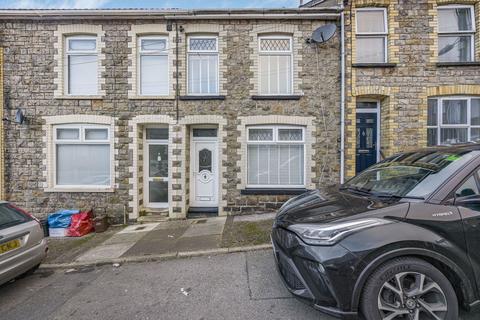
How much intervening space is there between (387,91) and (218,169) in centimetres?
505

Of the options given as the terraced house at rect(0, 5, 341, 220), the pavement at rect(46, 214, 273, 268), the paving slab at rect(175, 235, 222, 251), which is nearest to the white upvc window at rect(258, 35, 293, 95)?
the terraced house at rect(0, 5, 341, 220)

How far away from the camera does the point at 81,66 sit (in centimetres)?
697

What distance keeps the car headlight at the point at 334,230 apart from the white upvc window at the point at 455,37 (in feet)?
22.9

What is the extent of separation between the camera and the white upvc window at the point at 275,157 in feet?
22.5

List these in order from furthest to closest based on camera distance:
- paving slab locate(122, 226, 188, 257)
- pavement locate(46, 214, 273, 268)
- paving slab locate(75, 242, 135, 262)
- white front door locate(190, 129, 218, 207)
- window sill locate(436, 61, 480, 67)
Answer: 1. white front door locate(190, 129, 218, 207)
2. window sill locate(436, 61, 480, 67)
3. paving slab locate(122, 226, 188, 257)
4. paving slab locate(75, 242, 135, 262)
5. pavement locate(46, 214, 273, 268)

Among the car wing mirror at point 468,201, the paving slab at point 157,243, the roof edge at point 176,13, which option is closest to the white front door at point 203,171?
the paving slab at point 157,243

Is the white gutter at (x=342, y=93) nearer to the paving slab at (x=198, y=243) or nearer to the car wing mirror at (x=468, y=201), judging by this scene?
the paving slab at (x=198, y=243)

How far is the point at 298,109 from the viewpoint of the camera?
6.71 meters

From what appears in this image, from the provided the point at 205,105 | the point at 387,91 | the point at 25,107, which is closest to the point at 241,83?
the point at 205,105

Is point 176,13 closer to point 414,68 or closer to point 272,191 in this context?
point 272,191

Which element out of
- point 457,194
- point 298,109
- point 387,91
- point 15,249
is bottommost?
point 15,249

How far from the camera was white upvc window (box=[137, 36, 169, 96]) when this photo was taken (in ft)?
22.8

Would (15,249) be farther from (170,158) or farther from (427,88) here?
(427,88)

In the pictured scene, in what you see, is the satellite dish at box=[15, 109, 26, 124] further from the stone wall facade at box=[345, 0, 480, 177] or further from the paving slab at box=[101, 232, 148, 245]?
the stone wall facade at box=[345, 0, 480, 177]
